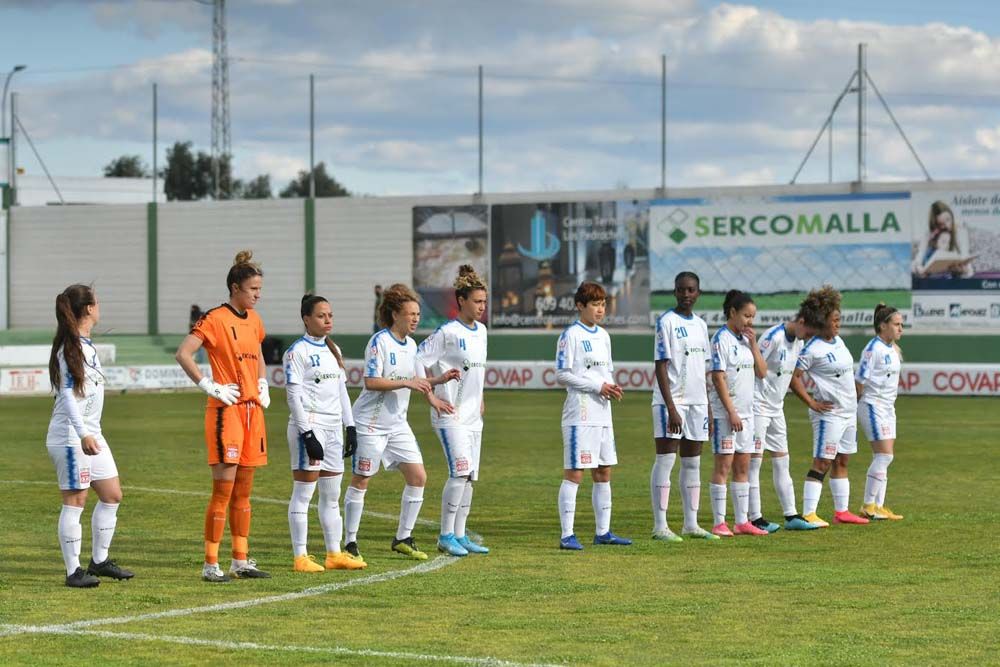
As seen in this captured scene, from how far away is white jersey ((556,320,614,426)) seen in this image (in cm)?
1291

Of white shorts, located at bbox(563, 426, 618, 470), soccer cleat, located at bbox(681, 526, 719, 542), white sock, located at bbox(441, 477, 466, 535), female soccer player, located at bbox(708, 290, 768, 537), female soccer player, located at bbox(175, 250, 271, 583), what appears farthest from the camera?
female soccer player, located at bbox(708, 290, 768, 537)

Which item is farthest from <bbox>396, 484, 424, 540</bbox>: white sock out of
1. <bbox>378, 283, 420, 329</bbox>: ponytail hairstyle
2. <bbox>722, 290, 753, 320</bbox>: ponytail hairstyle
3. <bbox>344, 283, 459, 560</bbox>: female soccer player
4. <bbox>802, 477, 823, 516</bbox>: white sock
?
<bbox>802, 477, 823, 516</bbox>: white sock

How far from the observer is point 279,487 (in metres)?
18.0

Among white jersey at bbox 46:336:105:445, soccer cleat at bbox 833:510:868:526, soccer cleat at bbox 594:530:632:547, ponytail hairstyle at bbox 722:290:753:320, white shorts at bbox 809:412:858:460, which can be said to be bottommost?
soccer cleat at bbox 833:510:868:526

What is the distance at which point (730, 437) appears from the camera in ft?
45.2

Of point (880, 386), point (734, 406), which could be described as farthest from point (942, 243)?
point (734, 406)

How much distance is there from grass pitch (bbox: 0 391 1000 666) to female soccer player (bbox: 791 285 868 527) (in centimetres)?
70

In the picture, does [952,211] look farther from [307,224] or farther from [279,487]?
[279,487]

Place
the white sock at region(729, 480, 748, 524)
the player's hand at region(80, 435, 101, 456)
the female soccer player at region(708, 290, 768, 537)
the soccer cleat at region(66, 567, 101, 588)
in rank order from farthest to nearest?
1. the white sock at region(729, 480, 748, 524)
2. the female soccer player at region(708, 290, 768, 537)
3. the soccer cleat at region(66, 567, 101, 588)
4. the player's hand at region(80, 435, 101, 456)

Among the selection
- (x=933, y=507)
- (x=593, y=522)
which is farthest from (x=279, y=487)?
(x=933, y=507)

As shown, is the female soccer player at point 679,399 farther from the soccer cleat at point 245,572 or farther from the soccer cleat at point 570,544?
the soccer cleat at point 245,572

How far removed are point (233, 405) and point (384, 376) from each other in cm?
175

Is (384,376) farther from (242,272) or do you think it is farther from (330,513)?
(242,272)

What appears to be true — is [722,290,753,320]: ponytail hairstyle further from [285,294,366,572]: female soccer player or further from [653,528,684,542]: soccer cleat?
[285,294,366,572]: female soccer player
